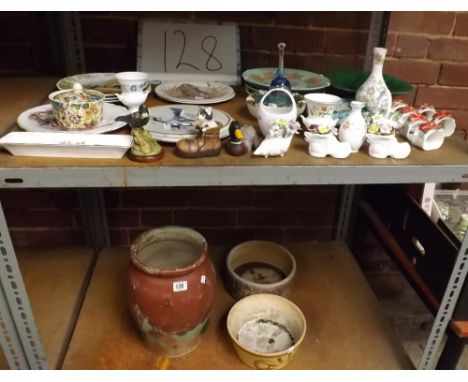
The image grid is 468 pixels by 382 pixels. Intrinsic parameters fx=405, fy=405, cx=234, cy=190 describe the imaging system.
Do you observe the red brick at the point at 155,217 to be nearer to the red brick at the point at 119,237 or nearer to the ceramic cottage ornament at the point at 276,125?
the red brick at the point at 119,237

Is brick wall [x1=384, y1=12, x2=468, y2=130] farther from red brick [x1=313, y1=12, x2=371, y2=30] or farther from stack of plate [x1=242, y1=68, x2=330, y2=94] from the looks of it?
stack of plate [x1=242, y1=68, x2=330, y2=94]

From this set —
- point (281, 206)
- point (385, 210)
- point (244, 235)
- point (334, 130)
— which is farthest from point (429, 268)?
point (244, 235)

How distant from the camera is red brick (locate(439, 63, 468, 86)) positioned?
1.20 meters

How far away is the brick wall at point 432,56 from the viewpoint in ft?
3.75

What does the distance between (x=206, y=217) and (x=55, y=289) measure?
1.73 ft

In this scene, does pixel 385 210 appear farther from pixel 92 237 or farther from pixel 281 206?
pixel 92 237

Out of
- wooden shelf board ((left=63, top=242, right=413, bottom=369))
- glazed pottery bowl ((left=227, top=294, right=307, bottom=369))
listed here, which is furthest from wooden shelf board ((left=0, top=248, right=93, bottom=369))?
glazed pottery bowl ((left=227, top=294, right=307, bottom=369))

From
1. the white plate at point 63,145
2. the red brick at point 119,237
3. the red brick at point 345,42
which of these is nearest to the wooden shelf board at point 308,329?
the red brick at point 119,237

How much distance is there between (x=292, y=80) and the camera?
1.00 m

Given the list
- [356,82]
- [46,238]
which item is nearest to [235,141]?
[356,82]

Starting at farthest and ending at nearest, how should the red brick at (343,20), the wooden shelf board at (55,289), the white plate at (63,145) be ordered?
the red brick at (343,20) < the wooden shelf board at (55,289) < the white plate at (63,145)

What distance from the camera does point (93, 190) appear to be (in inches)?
51.0

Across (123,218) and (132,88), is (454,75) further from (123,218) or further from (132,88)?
(123,218)

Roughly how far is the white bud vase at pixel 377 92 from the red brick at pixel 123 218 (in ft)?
2.84
